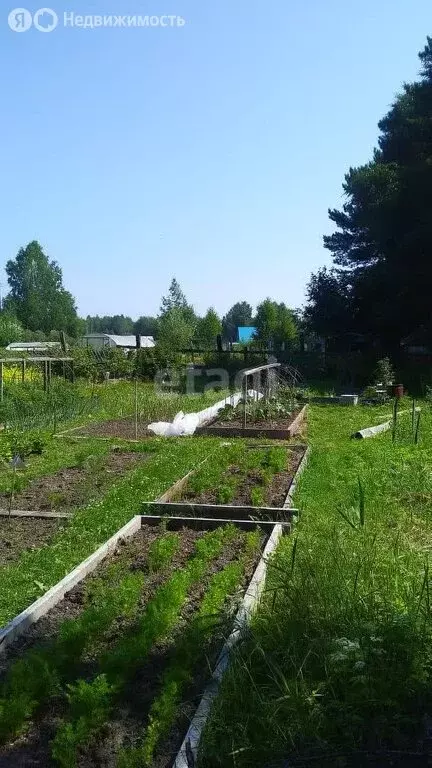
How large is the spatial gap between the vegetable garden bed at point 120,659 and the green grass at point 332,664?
23cm

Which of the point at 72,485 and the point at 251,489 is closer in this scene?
the point at 251,489

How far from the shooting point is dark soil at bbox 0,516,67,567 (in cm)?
509

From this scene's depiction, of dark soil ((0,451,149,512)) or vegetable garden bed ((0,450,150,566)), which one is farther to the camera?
dark soil ((0,451,149,512))

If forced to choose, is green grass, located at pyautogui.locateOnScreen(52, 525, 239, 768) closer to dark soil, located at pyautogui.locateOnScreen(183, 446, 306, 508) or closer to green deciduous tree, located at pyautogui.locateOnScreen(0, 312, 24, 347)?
dark soil, located at pyautogui.locateOnScreen(183, 446, 306, 508)

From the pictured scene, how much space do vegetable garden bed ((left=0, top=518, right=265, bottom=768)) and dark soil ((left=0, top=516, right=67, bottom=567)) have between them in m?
0.71

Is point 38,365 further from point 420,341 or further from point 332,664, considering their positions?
point 420,341

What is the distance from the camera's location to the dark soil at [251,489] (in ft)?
21.3

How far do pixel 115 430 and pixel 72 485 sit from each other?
4267mm

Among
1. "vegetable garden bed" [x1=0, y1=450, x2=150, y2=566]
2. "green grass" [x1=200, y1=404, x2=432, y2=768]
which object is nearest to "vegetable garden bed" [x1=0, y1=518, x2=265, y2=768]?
"green grass" [x1=200, y1=404, x2=432, y2=768]

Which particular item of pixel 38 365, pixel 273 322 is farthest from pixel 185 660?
pixel 273 322

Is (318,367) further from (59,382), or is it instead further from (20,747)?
(20,747)

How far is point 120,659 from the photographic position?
3092 mm

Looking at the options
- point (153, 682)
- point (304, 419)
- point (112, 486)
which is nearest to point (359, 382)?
point (304, 419)

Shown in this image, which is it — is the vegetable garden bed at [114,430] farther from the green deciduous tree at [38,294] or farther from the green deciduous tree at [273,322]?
the green deciduous tree at [38,294]
